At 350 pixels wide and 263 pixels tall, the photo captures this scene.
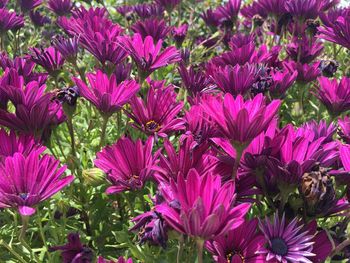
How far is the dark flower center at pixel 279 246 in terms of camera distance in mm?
915

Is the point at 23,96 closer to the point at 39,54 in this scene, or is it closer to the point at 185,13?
the point at 39,54

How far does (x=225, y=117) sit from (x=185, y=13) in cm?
346

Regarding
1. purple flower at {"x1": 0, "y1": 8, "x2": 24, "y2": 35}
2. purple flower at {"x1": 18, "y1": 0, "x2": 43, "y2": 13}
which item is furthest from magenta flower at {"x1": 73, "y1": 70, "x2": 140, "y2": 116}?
purple flower at {"x1": 18, "y1": 0, "x2": 43, "y2": 13}

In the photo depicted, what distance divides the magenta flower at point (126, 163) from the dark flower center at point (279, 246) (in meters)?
0.29

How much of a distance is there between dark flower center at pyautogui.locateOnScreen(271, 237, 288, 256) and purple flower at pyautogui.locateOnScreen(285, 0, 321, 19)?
57.2 inches

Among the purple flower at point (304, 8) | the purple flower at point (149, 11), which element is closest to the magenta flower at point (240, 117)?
the purple flower at point (304, 8)

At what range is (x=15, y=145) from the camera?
1.08 metres

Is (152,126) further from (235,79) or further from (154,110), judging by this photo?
(235,79)

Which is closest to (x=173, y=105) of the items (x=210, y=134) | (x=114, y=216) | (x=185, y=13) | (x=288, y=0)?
(x=210, y=134)

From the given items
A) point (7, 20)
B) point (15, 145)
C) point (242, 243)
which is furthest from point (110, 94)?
point (7, 20)

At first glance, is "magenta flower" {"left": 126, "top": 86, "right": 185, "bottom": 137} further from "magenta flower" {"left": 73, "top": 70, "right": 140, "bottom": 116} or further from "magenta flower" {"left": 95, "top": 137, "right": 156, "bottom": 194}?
"magenta flower" {"left": 95, "top": 137, "right": 156, "bottom": 194}

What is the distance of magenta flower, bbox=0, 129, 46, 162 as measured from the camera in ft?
3.49

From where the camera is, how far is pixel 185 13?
4250mm

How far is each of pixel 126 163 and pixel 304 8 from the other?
1.37 m
